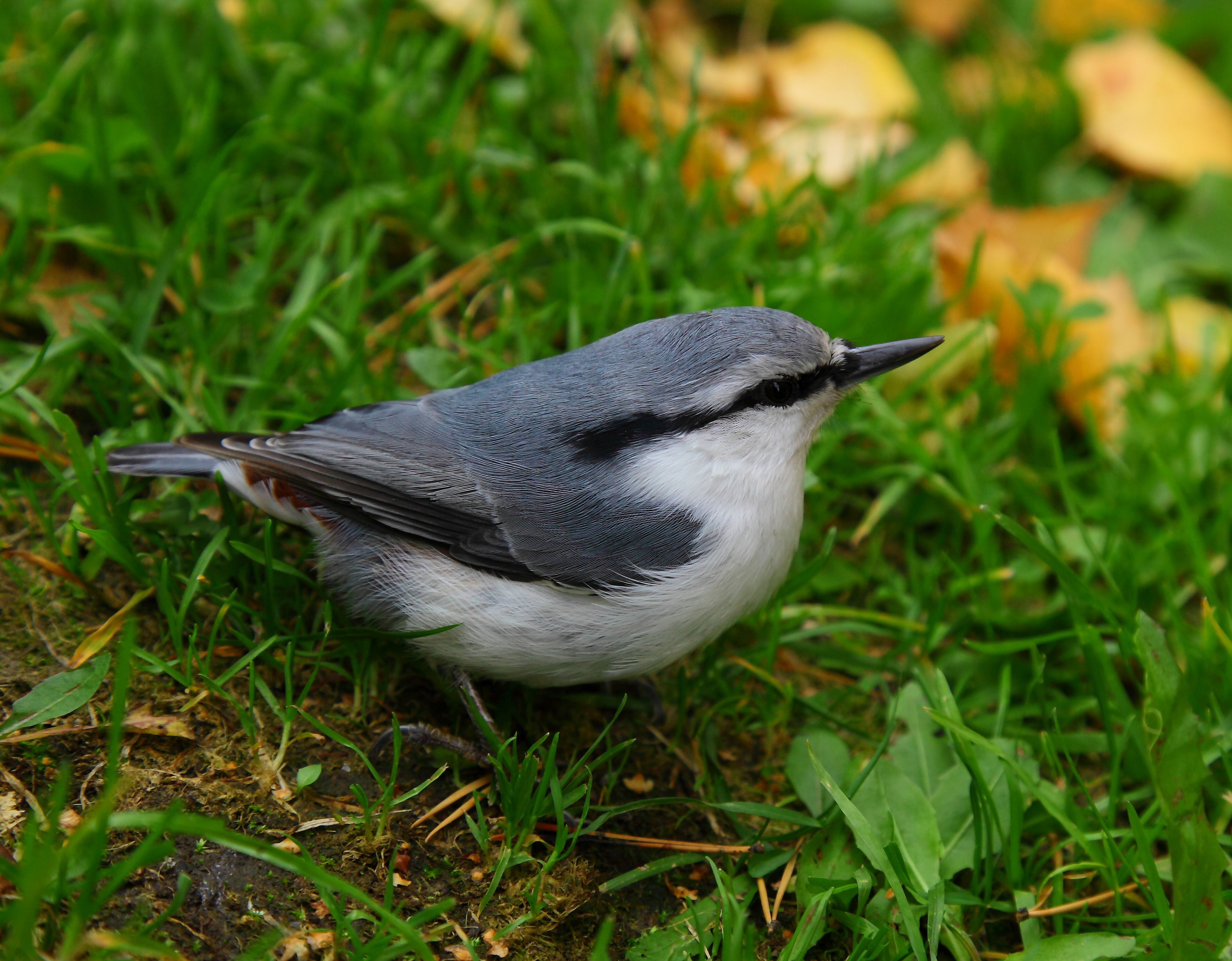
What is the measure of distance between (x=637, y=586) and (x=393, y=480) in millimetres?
789

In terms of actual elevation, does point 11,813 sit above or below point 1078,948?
above

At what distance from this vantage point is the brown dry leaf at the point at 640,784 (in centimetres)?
318

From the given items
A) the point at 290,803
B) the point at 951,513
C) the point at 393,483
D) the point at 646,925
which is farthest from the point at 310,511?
the point at 951,513

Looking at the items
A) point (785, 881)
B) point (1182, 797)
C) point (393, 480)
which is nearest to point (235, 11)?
point (393, 480)

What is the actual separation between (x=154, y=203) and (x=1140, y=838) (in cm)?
393

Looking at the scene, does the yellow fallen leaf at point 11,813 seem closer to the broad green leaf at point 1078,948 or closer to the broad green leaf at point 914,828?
the broad green leaf at point 914,828

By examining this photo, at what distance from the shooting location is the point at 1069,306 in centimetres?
466

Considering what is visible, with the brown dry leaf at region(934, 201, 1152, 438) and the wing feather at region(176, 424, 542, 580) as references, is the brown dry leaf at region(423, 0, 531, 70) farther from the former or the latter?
the wing feather at region(176, 424, 542, 580)

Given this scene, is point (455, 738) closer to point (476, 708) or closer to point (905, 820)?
point (476, 708)

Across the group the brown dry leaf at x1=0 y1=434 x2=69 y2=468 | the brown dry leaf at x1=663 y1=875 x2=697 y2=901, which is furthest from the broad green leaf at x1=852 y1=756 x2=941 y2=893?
the brown dry leaf at x1=0 y1=434 x2=69 y2=468

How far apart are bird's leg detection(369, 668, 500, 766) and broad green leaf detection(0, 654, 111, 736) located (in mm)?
767

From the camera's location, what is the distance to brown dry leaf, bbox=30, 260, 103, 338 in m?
3.75

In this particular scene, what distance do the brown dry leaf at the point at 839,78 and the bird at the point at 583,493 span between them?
2790 millimetres

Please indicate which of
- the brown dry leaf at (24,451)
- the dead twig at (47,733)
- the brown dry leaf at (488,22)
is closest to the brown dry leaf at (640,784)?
the dead twig at (47,733)
